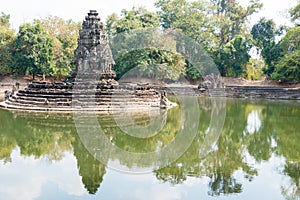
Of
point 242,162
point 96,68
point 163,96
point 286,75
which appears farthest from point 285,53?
point 242,162

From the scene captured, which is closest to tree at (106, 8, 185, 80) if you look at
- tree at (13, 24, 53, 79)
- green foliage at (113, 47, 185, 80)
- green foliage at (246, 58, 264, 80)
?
green foliage at (113, 47, 185, 80)

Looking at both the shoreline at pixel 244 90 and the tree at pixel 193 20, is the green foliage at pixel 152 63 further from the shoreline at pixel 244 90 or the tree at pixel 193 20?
the tree at pixel 193 20

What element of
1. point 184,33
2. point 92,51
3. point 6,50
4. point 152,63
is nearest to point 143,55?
point 152,63

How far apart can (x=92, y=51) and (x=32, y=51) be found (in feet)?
53.1

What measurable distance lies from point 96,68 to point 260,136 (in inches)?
454

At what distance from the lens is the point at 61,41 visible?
136 feet

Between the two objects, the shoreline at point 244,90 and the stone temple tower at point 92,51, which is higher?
the stone temple tower at point 92,51

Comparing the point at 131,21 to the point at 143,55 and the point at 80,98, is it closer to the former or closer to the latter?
the point at 143,55

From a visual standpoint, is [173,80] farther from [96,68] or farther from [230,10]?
[96,68]

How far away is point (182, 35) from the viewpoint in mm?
43656

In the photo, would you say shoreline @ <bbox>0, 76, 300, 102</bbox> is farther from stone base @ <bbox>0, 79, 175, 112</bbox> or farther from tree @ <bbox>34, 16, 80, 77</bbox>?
stone base @ <bbox>0, 79, 175, 112</bbox>

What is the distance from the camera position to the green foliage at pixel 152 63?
38.2 m

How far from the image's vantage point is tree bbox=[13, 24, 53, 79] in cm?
3550

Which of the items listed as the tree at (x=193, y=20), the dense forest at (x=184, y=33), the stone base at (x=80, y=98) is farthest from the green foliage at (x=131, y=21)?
the stone base at (x=80, y=98)
